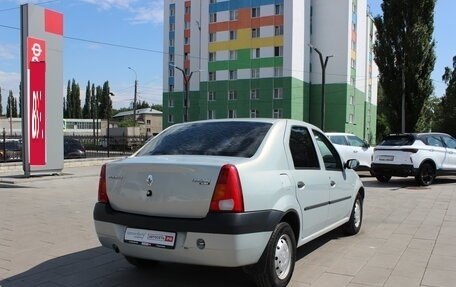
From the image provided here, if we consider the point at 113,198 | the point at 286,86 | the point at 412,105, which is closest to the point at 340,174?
the point at 113,198

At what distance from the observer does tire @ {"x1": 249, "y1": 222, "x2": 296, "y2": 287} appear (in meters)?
4.20

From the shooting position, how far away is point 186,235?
4.01 metres

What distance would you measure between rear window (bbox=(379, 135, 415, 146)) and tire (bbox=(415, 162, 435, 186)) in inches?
33.3

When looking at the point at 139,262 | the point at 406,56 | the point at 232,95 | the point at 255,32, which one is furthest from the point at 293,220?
the point at 232,95

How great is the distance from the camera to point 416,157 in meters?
13.9

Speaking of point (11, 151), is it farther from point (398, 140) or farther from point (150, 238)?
point (150, 238)

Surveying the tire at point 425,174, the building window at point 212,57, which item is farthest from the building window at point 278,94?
the tire at point 425,174

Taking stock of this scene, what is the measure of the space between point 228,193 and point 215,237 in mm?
389

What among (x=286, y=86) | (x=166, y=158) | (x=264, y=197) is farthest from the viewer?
(x=286, y=86)

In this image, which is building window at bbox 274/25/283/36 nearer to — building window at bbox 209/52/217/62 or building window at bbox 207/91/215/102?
building window at bbox 209/52/217/62

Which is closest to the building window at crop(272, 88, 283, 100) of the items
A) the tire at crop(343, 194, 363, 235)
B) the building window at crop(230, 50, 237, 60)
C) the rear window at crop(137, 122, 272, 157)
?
the building window at crop(230, 50, 237, 60)

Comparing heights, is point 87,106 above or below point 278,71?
below

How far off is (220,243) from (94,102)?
11565 cm

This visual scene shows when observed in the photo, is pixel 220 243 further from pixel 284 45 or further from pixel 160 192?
pixel 284 45
